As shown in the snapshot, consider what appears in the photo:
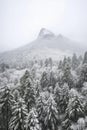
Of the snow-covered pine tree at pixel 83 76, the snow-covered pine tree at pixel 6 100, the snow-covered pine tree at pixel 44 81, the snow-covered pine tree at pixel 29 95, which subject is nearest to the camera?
the snow-covered pine tree at pixel 6 100

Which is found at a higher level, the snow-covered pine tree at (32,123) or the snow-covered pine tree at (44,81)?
the snow-covered pine tree at (32,123)

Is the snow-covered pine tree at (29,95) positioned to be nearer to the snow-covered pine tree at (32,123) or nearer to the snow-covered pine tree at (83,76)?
the snow-covered pine tree at (32,123)

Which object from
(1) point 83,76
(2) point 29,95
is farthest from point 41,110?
(1) point 83,76

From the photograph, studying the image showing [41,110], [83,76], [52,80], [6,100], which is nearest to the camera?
[6,100]

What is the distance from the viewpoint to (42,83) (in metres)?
61.5

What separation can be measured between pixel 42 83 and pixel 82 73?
707 inches

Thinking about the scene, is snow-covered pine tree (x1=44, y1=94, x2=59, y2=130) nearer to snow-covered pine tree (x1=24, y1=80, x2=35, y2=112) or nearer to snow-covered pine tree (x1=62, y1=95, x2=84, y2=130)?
snow-covered pine tree (x1=62, y1=95, x2=84, y2=130)

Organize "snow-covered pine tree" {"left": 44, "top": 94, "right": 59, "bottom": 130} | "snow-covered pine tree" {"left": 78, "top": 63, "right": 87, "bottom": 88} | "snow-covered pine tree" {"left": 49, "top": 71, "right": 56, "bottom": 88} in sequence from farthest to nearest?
"snow-covered pine tree" {"left": 49, "top": 71, "right": 56, "bottom": 88} → "snow-covered pine tree" {"left": 78, "top": 63, "right": 87, "bottom": 88} → "snow-covered pine tree" {"left": 44, "top": 94, "right": 59, "bottom": 130}

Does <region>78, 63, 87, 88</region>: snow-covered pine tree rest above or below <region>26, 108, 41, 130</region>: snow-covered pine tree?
below

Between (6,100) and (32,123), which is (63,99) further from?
(6,100)

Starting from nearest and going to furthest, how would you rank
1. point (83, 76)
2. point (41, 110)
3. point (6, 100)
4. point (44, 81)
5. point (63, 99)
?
point (6, 100) → point (41, 110) → point (63, 99) → point (83, 76) → point (44, 81)

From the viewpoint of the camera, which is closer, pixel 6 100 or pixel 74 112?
pixel 6 100

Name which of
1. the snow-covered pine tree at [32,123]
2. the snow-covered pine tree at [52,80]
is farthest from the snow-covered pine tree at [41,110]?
the snow-covered pine tree at [52,80]

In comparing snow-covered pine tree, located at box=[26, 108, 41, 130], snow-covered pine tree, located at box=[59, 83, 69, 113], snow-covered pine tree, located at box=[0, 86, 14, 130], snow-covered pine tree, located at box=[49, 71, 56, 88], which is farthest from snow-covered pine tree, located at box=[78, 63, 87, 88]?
snow-covered pine tree, located at box=[26, 108, 41, 130]
